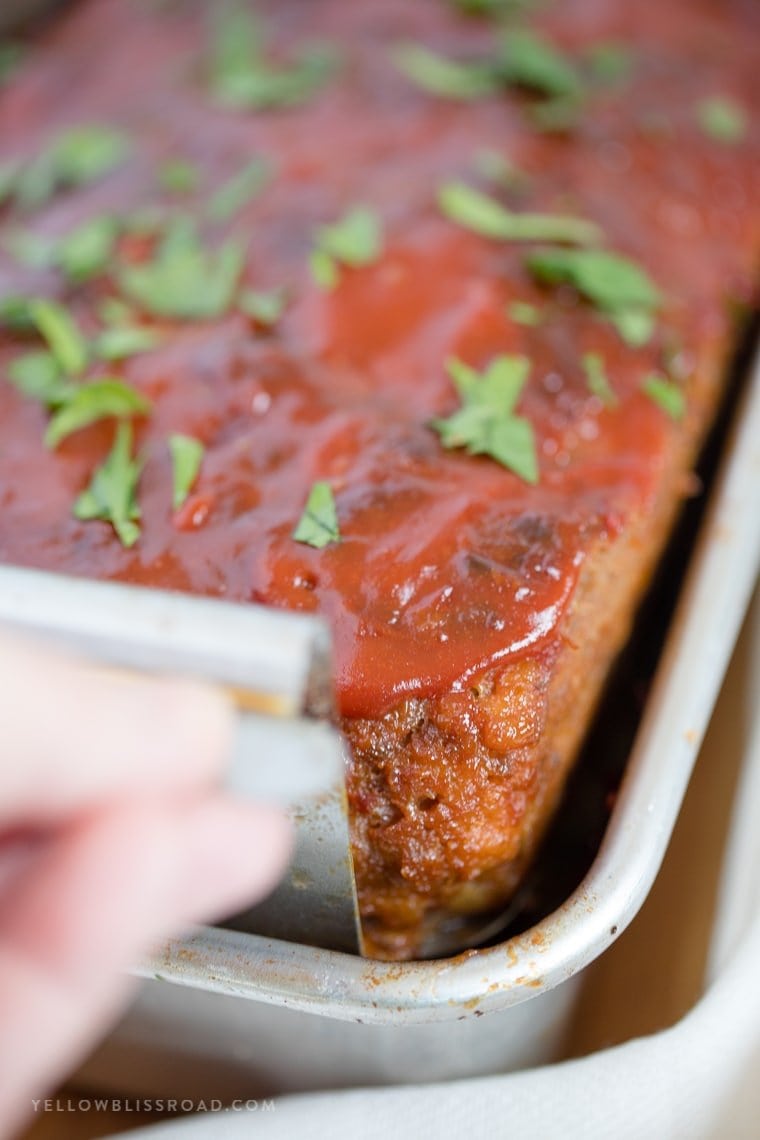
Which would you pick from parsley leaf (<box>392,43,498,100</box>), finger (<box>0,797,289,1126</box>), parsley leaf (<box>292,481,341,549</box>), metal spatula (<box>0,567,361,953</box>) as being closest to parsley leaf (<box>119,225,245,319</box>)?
parsley leaf (<box>292,481,341,549</box>)

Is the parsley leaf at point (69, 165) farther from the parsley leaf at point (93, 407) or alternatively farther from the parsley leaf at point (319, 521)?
the parsley leaf at point (319, 521)

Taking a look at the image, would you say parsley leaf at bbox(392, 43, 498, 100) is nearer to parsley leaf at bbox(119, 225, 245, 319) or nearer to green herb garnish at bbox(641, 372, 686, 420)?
parsley leaf at bbox(119, 225, 245, 319)

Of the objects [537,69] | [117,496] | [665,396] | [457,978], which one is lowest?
[457,978]

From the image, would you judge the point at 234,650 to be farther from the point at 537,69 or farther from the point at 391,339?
the point at 537,69

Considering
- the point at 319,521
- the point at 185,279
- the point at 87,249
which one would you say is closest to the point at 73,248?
the point at 87,249

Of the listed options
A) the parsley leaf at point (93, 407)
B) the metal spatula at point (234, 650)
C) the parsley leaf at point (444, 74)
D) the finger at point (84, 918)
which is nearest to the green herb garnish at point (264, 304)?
the parsley leaf at point (93, 407)

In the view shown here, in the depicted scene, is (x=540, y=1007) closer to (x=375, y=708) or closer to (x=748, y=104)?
(x=375, y=708)
